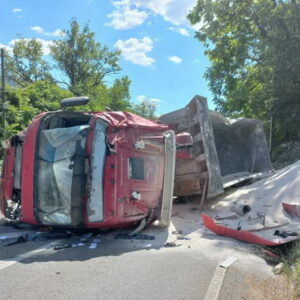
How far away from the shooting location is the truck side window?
473 cm

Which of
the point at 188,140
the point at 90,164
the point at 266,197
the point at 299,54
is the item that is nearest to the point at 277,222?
the point at 266,197

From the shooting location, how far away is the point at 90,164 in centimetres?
456

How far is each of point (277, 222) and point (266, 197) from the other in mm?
1358

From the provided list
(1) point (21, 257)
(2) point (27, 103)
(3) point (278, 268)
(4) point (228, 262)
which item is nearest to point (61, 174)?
(1) point (21, 257)

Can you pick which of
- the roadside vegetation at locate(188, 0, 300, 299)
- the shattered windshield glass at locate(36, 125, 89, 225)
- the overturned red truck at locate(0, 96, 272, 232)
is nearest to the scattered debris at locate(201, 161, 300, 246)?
the overturned red truck at locate(0, 96, 272, 232)

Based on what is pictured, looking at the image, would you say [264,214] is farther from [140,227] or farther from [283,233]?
[140,227]

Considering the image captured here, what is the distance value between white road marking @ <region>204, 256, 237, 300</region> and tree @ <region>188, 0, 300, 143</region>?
1143 centimetres

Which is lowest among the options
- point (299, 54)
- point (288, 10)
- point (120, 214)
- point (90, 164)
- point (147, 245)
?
point (147, 245)

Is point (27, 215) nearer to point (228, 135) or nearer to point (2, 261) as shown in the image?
point (2, 261)

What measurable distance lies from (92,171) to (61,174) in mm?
420

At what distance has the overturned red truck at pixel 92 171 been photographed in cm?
451

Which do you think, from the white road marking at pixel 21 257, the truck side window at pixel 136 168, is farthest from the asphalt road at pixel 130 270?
the truck side window at pixel 136 168

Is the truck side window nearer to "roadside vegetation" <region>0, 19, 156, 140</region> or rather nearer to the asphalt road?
the asphalt road

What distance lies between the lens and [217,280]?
10.9 feet
